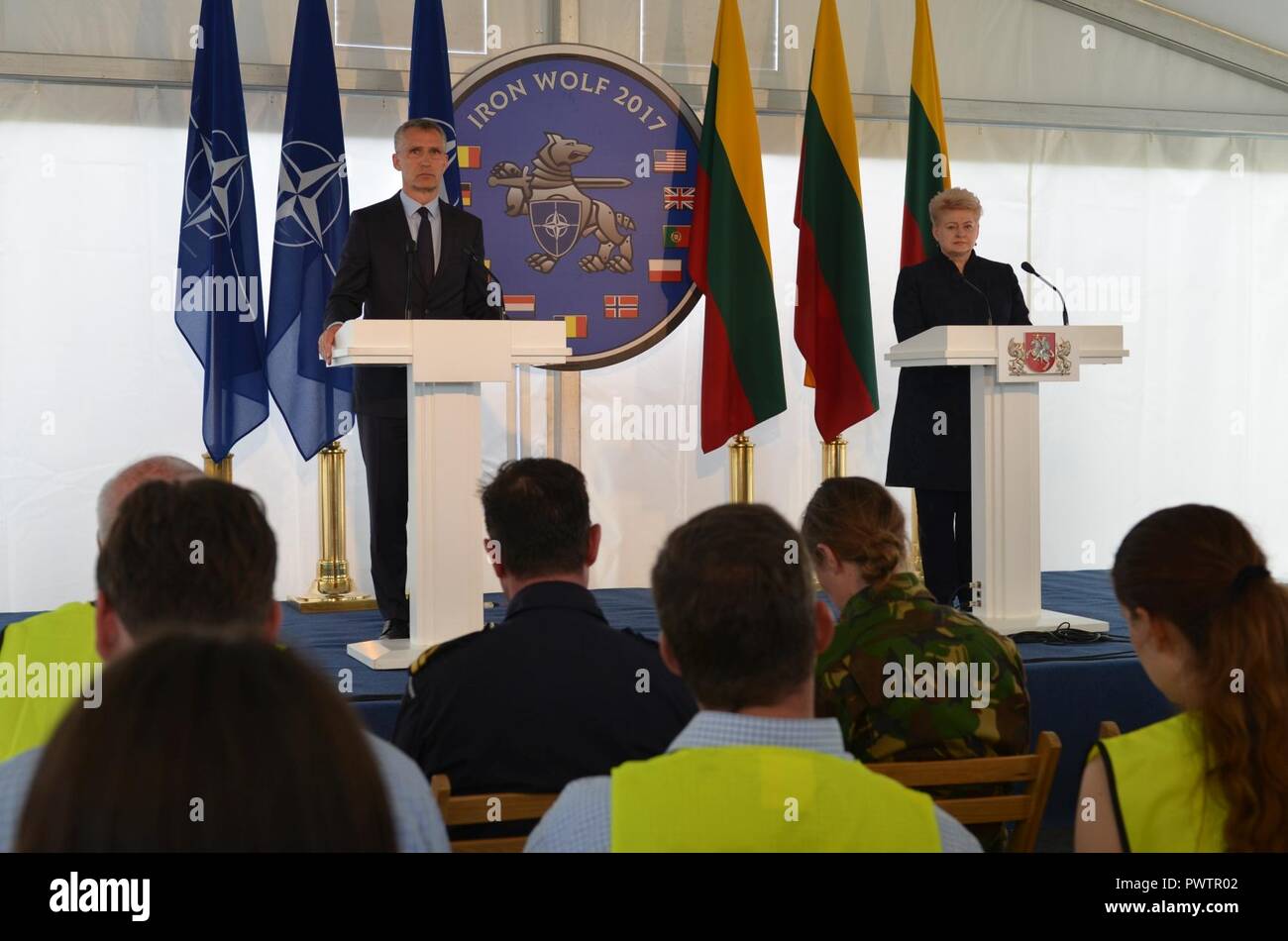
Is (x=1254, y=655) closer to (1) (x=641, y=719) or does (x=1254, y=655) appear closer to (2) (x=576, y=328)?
(1) (x=641, y=719)

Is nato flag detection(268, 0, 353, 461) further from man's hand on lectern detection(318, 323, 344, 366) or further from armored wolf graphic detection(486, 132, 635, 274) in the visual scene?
man's hand on lectern detection(318, 323, 344, 366)

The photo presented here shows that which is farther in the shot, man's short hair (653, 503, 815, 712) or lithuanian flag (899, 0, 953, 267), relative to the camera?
lithuanian flag (899, 0, 953, 267)

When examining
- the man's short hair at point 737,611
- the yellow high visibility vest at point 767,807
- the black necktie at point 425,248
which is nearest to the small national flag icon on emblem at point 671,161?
the black necktie at point 425,248

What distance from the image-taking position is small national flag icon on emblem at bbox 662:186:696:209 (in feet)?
17.7

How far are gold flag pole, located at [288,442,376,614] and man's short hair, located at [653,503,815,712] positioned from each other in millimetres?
3403

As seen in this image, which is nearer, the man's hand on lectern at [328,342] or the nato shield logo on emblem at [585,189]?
the man's hand on lectern at [328,342]

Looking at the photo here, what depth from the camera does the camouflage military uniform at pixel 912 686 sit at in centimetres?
208

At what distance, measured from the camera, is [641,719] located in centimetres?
186

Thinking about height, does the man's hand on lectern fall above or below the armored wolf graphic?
below

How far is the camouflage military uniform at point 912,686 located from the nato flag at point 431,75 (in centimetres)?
312

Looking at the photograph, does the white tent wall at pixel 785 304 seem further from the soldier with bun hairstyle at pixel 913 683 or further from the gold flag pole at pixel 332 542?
the soldier with bun hairstyle at pixel 913 683

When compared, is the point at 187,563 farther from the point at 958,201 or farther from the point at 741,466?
the point at 741,466

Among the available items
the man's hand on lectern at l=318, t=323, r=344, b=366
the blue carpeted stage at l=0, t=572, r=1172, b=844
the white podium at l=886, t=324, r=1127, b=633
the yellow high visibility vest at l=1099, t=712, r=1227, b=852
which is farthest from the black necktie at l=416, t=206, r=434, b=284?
the yellow high visibility vest at l=1099, t=712, r=1227, b=852

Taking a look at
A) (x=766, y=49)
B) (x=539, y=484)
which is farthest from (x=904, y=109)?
(x=539, y=484)
